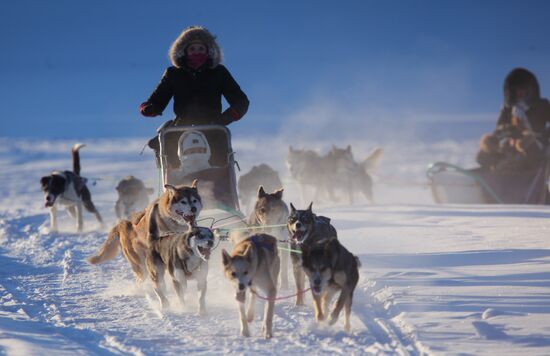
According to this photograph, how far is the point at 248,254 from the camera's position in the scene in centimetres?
418

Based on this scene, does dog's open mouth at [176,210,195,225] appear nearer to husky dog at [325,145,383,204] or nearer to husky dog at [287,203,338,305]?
husky dog at [287,203,338,305]

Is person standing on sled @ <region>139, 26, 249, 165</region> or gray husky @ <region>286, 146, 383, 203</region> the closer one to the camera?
person standing on sled @ <region>139, 26, 249, 165</region>

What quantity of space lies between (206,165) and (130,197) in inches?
200

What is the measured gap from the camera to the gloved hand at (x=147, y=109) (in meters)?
6.30

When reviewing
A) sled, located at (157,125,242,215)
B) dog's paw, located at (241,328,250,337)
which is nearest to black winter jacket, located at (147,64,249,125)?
sled, located at (157,125,242,215)

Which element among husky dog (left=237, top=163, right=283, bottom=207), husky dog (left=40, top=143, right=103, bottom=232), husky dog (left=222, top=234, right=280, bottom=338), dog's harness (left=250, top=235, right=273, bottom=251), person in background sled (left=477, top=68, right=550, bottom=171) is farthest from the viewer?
husky dog (left=237, top=163, right=283, bottom=207)

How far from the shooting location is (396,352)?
3.82 metres

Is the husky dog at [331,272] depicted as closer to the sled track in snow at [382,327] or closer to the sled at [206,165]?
the sled track in snow at [382,327]

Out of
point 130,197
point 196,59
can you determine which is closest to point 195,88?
point 196,59

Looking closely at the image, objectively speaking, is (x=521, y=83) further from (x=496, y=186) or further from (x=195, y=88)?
(x=195, y=88)

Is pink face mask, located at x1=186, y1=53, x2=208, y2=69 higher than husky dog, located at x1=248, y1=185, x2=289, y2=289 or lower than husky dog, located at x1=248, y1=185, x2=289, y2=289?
higher

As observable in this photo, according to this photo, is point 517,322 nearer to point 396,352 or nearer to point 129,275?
point 396,352

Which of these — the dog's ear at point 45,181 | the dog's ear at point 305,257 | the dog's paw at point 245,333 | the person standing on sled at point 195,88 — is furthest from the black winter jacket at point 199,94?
the dog's ear at point 45,181

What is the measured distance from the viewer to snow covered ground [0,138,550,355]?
4023 mm
